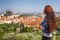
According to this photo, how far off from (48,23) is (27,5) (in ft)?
1.19

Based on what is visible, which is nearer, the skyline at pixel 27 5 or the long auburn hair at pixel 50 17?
the long auburn hair at pixel 50 17

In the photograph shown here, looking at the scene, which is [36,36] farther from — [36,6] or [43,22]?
[36,6]

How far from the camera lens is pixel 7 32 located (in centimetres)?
224

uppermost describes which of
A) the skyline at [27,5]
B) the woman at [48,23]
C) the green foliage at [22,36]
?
the skyline at [27,5]

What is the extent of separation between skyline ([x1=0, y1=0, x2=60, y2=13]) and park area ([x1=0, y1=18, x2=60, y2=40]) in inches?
7.0

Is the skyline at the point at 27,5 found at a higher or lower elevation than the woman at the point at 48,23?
higher

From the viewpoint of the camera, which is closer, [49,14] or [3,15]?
[49,14]

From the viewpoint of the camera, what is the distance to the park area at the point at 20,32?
2.24 metres

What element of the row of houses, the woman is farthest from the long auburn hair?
the row of houses

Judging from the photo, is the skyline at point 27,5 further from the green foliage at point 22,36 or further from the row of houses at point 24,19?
the green foliage at point 22,36

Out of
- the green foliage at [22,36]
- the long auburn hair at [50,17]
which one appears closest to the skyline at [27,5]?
the long auburn hair at [50,17]

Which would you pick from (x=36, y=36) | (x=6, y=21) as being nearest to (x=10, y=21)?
(x=6, y=21)

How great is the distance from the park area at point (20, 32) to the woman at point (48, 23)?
66mm

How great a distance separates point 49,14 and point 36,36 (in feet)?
1.06
